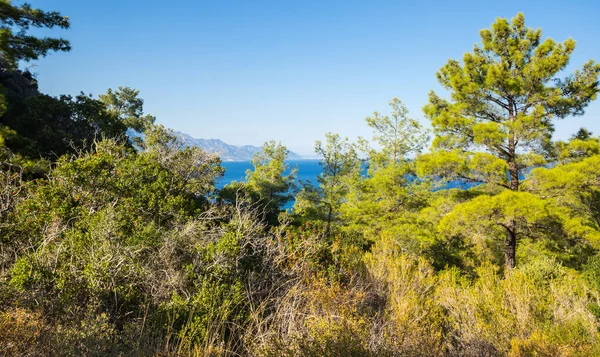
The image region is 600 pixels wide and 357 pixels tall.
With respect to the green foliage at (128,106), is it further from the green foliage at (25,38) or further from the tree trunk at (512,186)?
the tree trunk at (512,186)

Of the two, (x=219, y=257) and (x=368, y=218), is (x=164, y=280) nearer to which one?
(x=219, y=257)

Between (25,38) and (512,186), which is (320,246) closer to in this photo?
(512,186)

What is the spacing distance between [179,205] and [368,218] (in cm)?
951

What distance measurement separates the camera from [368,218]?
1523 cm

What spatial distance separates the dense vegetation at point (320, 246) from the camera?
4141 mm

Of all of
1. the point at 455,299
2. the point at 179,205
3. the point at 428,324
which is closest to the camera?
the point at 428,324

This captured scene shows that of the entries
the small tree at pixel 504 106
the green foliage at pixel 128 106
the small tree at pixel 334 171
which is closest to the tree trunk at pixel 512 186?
the small tree at pixel 504 106

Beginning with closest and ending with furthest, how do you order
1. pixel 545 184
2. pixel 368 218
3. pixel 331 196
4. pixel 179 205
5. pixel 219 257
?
pixel 219 257 → pixel 179 205 → pixel 545 184 → pixel 368 218 → pixel 331 196

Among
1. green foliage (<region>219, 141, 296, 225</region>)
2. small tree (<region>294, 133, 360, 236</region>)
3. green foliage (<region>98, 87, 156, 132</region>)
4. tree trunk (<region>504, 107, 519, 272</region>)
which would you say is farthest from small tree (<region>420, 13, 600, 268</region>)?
green foliage (<region>98, 87, 156, 132</region>)

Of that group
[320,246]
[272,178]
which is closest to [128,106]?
[272,178]

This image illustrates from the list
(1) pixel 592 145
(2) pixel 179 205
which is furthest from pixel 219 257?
(1) pixel 592 145

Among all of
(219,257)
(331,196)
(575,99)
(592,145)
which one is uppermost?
(575,99)

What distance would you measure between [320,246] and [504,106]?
33.2ft

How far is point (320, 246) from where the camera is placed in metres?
6.80
